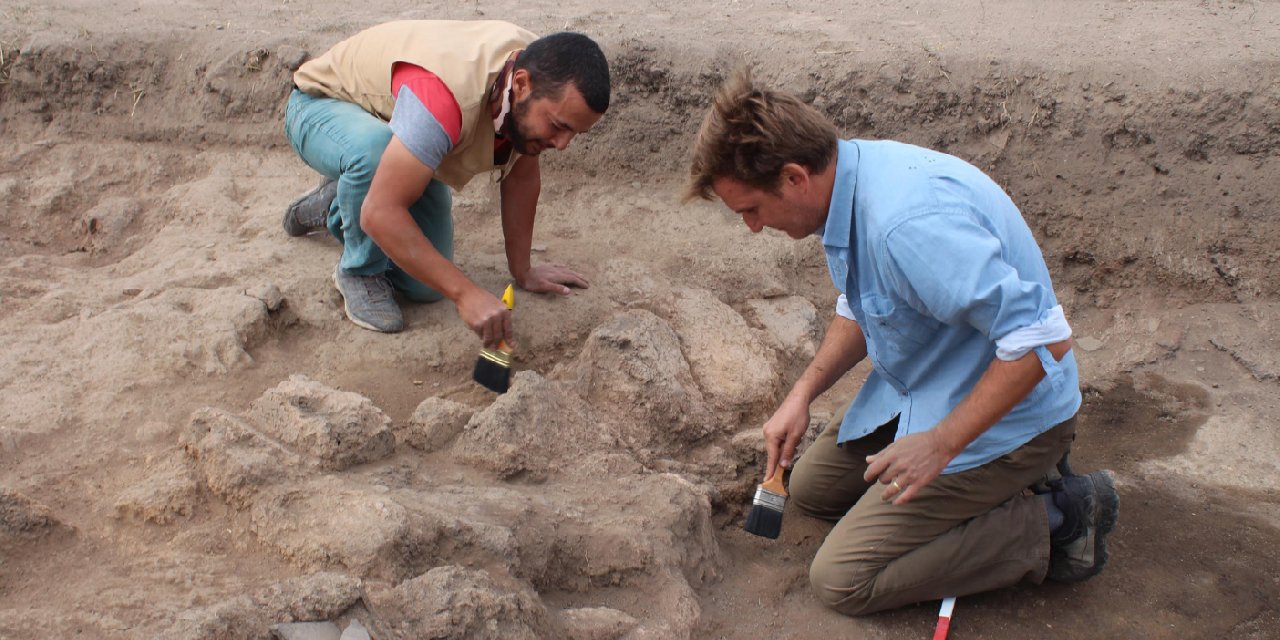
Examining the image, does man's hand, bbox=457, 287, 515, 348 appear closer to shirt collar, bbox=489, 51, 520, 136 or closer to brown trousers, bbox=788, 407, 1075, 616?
shirt collar, bbox=489, 51, 520, 136

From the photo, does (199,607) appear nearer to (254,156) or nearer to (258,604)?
(258,604)

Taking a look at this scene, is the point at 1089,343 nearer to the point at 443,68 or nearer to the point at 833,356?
the point at 833,356

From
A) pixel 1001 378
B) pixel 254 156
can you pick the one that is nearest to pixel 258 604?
pixel 1001 378

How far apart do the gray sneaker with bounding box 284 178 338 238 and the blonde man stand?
5.69ft

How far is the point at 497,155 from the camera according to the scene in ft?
10.0

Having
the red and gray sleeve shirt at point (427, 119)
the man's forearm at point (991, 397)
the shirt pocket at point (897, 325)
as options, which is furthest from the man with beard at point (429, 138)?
the man's forearm at point (991, 397)

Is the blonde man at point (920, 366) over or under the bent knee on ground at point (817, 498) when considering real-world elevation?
over

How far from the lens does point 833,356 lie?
8.48ft

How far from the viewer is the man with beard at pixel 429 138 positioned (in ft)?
8.93

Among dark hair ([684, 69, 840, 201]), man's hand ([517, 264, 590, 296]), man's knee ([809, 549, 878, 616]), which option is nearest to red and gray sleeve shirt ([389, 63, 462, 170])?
man's hand ([517, 264, 590, 296])

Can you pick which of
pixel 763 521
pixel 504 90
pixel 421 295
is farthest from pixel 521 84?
pixel 763 521

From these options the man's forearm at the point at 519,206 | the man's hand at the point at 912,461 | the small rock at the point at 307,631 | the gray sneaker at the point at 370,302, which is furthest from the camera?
the man's forearm at the point at 519,206

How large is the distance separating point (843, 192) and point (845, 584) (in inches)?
36.5

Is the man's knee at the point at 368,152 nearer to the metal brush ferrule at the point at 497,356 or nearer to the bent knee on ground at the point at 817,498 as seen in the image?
the metal brush ferrule at the point at 497,356
